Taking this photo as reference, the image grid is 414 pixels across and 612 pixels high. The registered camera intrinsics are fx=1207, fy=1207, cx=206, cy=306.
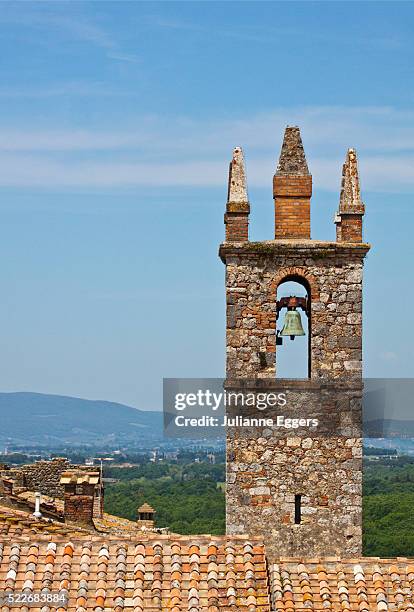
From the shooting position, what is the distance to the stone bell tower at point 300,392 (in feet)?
55.2

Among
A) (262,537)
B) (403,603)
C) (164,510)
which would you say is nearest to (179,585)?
(262,537)

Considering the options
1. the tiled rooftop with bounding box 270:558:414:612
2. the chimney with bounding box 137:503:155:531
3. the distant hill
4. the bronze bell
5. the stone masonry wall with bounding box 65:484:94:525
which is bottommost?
the tiled rooftop with bounding box 270:558:414:612

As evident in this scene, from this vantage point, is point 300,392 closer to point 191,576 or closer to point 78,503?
point 191,576

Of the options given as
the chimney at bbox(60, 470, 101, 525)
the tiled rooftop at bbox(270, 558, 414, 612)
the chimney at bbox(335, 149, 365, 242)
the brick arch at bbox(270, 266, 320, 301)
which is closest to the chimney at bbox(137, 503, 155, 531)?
the chimney at bbox(60, 470, 101, 525)

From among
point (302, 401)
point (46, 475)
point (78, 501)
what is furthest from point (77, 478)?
point (302, 401)

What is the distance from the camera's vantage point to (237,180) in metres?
17.3

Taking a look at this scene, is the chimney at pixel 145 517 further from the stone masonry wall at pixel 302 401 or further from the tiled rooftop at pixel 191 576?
the tiled rooftop at pixel 191 576

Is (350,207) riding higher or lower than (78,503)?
higher

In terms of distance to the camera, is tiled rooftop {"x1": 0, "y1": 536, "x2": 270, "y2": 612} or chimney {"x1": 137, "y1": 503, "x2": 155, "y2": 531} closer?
tiled rooftop {"x1": 0, "y1": 536, "x2": 270, "y2": 612}

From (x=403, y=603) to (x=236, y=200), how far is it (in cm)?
605

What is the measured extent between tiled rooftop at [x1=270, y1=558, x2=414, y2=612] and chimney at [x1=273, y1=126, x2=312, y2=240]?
15.5ft

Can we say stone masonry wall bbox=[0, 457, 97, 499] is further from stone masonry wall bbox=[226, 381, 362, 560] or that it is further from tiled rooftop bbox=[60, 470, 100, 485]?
stone masonry wall bbox=[226, 381, 362, 560]

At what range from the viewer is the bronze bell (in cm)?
1716

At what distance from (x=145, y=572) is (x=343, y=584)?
241 cm
